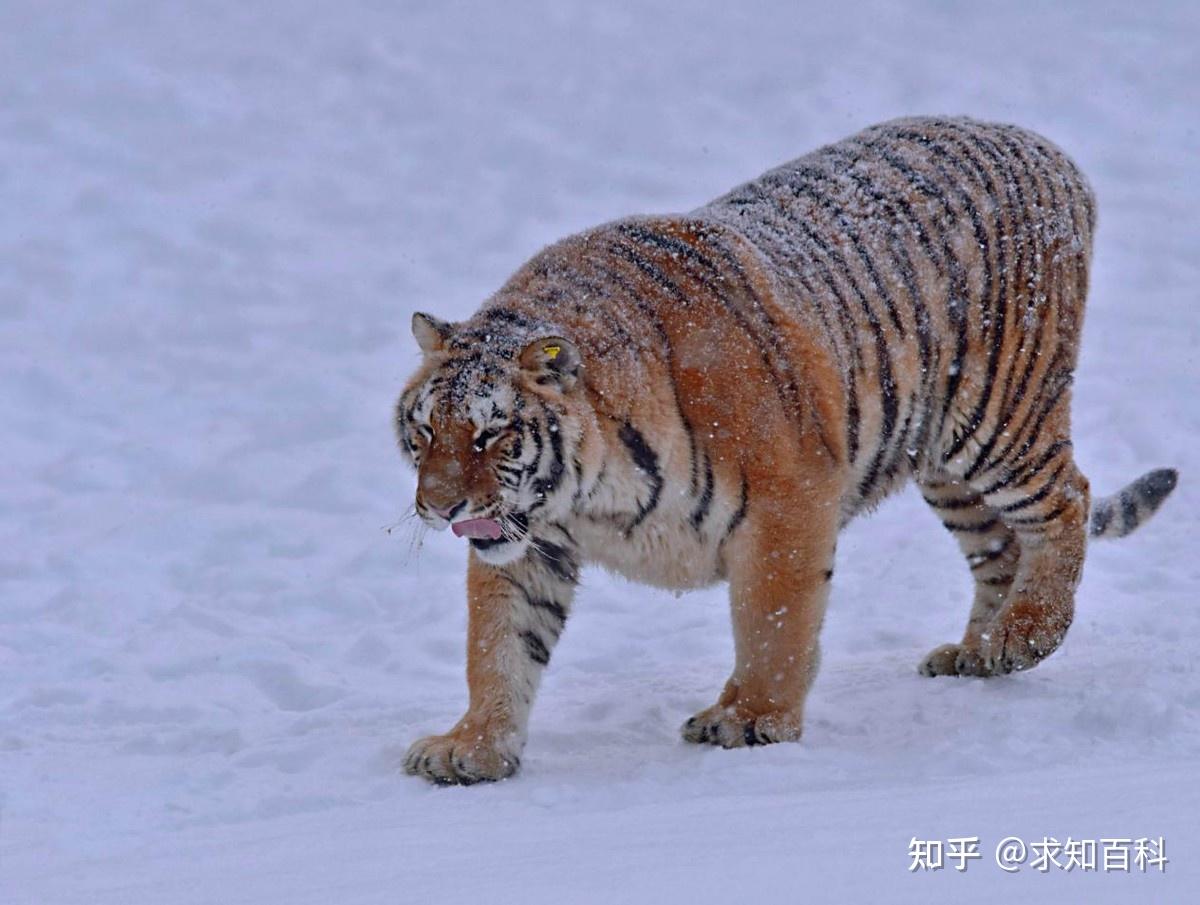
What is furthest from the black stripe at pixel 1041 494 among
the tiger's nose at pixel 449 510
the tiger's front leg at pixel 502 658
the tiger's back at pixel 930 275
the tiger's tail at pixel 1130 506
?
the tiger's nose at pixel 449 510

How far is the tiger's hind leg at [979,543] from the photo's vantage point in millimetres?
5258

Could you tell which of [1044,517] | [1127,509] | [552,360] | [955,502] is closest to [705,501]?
[552,360]

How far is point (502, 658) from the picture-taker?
4266 mm

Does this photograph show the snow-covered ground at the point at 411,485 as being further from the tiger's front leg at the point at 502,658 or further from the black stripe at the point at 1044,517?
the black stripe at the point at 1044,517

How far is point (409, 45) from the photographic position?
11609mm

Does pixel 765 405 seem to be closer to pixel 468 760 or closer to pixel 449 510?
pixel 449 510

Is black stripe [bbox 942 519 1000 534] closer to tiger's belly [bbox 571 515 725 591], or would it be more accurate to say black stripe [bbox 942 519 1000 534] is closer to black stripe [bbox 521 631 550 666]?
tiger's belly [bbox 571 515 725 591]

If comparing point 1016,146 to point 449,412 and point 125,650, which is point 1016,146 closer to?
point 449,412

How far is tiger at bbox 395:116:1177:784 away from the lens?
13.0 ft

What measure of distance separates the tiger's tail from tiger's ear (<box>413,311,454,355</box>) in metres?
2.49

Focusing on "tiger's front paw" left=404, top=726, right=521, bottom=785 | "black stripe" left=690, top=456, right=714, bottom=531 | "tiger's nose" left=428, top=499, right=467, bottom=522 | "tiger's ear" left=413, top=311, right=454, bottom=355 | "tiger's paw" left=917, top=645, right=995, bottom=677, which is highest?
"tiger's ear" left=413, top=311, right=454, bottom=355

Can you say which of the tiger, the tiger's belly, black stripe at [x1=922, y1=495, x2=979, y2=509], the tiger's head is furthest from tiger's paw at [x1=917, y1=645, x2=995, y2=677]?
the tiger's head

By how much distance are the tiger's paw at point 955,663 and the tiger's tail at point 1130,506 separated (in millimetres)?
795

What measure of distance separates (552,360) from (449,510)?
43 cm
